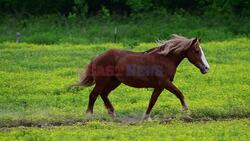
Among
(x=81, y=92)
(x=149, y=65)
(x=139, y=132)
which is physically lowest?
(x=81, y=92)

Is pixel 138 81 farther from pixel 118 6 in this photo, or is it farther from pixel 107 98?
pixel 118 6

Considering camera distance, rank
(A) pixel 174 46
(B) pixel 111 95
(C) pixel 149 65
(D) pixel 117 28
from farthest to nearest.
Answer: (D) pixel 117 28 → (B) pixel 111 95 → (A) pixel 174 46 → (C) pixel 149 65

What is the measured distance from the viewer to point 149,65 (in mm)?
14367

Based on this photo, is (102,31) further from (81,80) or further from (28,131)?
(28,131)

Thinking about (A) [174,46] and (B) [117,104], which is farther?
(B) [117,104]

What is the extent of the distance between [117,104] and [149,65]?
253 centimetres

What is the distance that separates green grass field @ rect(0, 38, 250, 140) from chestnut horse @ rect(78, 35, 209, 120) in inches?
28.8

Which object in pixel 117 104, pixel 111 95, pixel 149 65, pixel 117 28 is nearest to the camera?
pixel 149 65

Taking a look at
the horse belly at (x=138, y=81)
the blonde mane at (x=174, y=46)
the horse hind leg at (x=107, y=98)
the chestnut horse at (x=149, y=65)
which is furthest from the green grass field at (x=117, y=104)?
the blonde mane at (x=174, y=46)

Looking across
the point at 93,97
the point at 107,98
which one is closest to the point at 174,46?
the point at 107,98

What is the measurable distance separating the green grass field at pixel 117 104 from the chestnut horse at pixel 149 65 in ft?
2.40

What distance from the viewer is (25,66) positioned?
23.2 meters

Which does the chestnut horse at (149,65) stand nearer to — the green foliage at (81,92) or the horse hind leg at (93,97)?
the horse hind leg at (93,97)

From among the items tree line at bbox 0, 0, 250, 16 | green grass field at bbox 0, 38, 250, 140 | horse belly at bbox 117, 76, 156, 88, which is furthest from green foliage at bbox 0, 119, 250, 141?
tree line at bbox 0, 0, 250, 16
